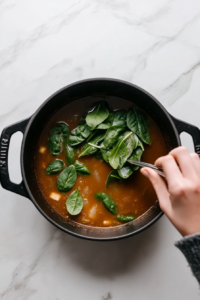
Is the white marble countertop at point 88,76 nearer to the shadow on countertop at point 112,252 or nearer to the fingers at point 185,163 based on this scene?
the shadow on countertop at point 112,252

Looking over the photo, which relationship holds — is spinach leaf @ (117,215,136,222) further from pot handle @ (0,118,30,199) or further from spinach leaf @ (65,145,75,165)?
pot handle @ (0,118,30,199)

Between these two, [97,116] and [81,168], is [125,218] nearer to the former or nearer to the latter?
[81,168]

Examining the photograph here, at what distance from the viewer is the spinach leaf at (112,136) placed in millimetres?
1610

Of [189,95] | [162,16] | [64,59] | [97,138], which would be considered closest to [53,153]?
[97,138]

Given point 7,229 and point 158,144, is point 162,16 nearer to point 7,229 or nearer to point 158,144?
point 158,144

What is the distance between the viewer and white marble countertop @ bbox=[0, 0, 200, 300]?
1701 millimetres

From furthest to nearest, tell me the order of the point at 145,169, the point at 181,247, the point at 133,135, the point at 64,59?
the point at 64,59 → the point at 133,135 → the point at 145,169 → the point at 181,247

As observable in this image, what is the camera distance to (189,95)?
67.7 inches

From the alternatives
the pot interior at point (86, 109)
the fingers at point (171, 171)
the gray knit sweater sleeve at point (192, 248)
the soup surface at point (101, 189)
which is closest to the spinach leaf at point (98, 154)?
the soup surface at point (101, 189)

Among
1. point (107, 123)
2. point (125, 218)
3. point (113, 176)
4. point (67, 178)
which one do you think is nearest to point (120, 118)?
point (107, 123)

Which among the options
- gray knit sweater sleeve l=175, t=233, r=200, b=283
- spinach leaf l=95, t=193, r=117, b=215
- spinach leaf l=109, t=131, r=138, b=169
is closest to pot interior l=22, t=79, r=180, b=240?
spinach leaf l=95, t=193, r=117, b=215

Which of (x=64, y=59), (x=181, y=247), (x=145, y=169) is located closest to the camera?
(x=181, y=247)

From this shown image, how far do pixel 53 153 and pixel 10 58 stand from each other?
589 millimetres

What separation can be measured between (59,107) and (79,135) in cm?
21
